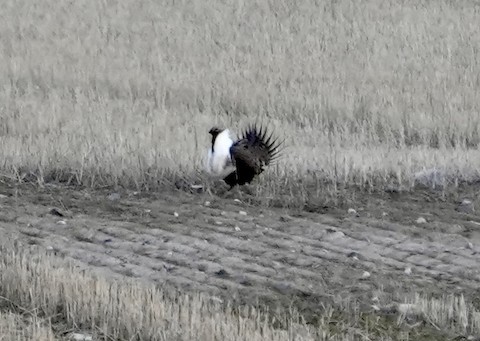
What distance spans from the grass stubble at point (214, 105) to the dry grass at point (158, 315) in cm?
1

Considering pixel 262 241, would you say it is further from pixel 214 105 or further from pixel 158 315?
pixel 214 105

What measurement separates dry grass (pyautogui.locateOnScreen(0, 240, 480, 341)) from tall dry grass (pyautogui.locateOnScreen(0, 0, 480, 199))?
3.06 meters

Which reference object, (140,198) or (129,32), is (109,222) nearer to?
(140,198)

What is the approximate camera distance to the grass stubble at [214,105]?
6027mm

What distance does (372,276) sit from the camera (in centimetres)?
701

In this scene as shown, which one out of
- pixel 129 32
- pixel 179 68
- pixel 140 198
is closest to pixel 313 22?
pixel 129 32

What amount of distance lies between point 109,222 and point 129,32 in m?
11.4

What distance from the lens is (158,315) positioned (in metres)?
5.62

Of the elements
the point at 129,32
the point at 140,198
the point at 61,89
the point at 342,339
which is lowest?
the point at 342,339

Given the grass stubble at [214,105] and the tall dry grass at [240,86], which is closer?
the grass stubble at [214,105]

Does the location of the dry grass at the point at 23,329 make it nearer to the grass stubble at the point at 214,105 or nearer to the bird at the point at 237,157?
the grass stubble at the point at 214,105

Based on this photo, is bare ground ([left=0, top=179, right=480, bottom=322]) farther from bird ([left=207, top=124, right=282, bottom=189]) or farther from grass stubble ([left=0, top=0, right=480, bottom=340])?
grass stubble ([left=0, top=0, right=480, bottom=340])

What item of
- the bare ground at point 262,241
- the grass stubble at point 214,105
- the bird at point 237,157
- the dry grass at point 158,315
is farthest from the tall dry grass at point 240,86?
the dry grass at point 158,315

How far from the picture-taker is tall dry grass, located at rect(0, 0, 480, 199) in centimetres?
982
